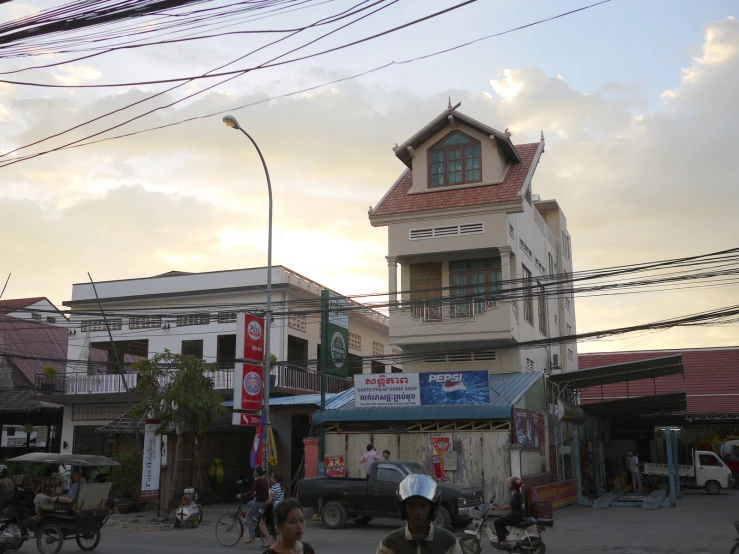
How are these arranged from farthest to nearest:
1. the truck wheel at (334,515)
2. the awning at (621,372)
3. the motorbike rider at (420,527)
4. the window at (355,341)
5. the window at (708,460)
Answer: the window at (355,341), the window at (708,460), the awning at (621,372), the truck wheel at (334,515), the motorbike rider at (420,527)

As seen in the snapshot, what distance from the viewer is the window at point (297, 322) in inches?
1329

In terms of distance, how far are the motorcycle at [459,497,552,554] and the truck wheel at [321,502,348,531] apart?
5998 millimetres

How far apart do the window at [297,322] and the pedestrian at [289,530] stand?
93.7 feet

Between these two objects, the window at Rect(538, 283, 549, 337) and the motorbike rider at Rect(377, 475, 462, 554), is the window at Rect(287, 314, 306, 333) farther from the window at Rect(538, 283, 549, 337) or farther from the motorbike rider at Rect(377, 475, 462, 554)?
the motorbike rider at Rect(377, 475, 462, 554)

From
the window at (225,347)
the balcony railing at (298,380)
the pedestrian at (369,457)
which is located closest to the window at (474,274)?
the balcony railing at (298,380)

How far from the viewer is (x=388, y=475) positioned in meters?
19.4

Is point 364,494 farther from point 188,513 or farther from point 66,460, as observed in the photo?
point 66,460

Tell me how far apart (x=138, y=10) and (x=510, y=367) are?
22316 millimetres

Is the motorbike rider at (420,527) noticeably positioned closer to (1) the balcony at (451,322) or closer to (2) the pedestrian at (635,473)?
(1) the balcony at (451,322)

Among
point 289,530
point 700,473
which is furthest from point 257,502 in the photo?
point 700,473

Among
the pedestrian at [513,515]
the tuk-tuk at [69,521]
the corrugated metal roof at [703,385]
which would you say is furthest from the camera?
the corrugated metal roof at [703,385]

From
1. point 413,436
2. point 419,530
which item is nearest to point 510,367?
point 413,436

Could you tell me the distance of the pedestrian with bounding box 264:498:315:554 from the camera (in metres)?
4.78

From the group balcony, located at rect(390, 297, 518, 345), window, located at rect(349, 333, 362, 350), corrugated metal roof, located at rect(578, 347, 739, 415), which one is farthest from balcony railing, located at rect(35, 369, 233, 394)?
corrugated metal roof, located at rect(578, 347, 739, 415)
